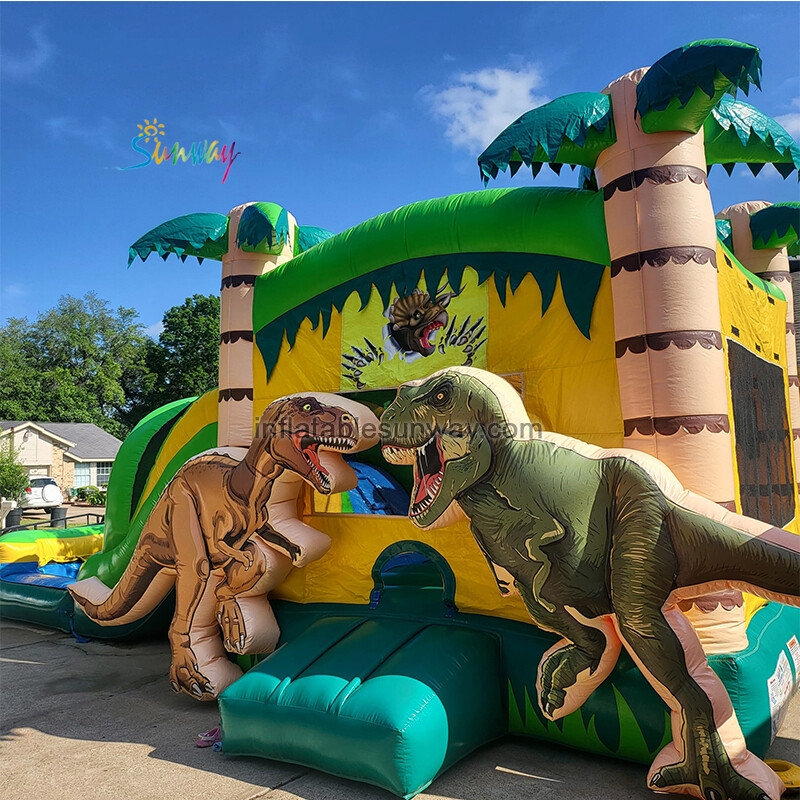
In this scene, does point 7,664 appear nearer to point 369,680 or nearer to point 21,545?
point 21,545

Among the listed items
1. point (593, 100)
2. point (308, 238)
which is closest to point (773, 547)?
point (593, 100)

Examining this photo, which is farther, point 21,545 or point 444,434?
point 21,545

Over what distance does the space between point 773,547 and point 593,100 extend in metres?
2.27

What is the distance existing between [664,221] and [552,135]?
69 cm

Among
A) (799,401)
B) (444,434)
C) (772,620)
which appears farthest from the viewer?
(799,401)

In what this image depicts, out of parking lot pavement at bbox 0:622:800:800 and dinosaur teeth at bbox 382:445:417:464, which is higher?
dinosaur teeth at bbox 382:445:417:464

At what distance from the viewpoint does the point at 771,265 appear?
17.3 ft

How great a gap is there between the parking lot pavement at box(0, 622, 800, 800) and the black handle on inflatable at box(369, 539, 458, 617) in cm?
79

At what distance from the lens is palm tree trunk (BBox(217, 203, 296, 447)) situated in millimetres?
4891

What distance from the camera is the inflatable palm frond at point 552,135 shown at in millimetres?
3383

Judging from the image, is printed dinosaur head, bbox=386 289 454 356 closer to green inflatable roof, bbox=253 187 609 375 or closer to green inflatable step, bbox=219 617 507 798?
green inflatable roof, bbox=253 187 609 375

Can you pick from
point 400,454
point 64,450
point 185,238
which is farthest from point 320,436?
point 64,450

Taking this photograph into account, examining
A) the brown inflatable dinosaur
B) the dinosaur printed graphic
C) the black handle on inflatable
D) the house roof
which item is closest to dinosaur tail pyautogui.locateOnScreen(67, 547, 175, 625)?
the brown inflatable dinosaur

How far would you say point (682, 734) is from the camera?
291cm
